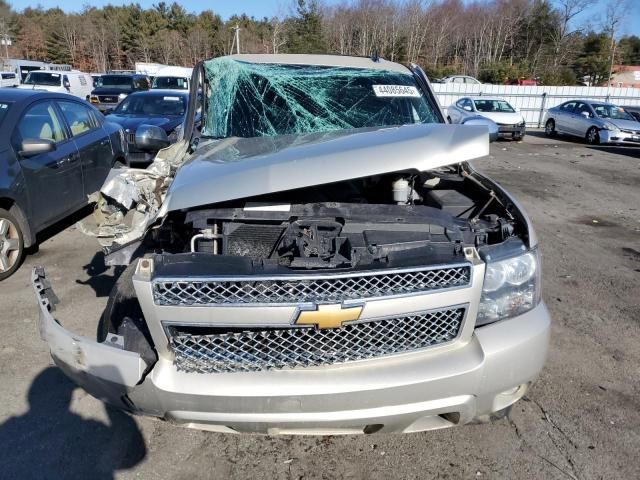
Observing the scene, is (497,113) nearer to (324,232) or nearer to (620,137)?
(620,137)

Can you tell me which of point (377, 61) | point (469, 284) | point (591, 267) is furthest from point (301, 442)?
point (591, 267)

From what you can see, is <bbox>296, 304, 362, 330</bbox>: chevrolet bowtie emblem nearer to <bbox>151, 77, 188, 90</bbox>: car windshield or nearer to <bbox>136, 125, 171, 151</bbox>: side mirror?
<bbox>136, 125, 171, 151</bbox>: side mirror

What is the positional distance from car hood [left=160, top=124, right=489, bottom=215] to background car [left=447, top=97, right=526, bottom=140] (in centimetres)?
1577

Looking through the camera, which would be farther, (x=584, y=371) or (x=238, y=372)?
(x=584, y=371)

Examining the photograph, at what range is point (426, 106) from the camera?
3.86 m

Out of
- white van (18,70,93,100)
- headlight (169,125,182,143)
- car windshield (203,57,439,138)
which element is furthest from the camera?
white van (18,70,93,100)

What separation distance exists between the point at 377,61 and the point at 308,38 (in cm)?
4058

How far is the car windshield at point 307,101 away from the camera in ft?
12.1

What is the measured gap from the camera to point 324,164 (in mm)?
2158

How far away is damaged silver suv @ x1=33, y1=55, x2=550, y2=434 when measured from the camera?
6.04ft

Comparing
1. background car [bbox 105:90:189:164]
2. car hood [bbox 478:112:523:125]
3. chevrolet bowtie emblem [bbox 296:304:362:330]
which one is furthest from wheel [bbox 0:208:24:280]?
car hood [bbox 478:112:523:125]

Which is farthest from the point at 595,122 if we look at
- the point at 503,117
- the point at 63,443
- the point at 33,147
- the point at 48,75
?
the point at 48,75

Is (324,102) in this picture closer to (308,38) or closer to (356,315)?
(356,315)

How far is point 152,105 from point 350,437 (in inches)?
369
